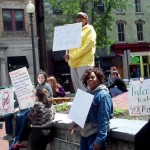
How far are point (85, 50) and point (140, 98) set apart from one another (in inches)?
78.3

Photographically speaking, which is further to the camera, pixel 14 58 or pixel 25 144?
pixel 14 58

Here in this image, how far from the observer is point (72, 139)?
6.73 m

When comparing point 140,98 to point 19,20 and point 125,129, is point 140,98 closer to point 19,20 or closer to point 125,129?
point 125,129

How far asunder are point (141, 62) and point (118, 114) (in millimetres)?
34104

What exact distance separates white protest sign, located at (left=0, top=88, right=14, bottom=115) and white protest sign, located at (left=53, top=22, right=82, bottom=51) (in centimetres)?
223

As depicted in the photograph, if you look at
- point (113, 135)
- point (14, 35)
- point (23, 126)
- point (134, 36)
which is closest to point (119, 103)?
point (23, 126)

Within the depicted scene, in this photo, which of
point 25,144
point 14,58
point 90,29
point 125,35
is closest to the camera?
point 90,29

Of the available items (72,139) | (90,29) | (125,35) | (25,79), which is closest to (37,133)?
(72,139)

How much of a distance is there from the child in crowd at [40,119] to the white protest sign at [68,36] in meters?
0.91

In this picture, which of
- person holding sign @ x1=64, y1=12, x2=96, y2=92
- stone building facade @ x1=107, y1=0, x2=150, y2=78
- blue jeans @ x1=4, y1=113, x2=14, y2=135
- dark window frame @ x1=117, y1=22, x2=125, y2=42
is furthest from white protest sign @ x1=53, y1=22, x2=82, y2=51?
dark window frame @ x1=117, y1=22, x2=125, y2=42

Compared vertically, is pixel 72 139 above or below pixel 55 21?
below

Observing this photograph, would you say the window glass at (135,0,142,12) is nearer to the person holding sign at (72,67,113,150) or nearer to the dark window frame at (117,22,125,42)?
the dark window frame at (117,22,125,42)

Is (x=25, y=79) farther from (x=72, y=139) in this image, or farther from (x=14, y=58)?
(x=14, y=58)

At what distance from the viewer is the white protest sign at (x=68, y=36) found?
7.00 m
